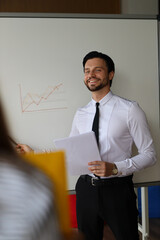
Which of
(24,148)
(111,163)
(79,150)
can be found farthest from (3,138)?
(24,148)

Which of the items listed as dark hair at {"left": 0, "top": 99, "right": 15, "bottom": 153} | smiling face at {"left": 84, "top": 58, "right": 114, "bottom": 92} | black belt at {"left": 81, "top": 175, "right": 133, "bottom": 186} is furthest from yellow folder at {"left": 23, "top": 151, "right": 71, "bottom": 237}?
smiling face at {"left": 84, "top": 58, "right": 114, "bottom": 92}

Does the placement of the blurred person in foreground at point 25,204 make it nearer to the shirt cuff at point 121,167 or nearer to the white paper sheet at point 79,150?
the white paper sheet at point 79,150

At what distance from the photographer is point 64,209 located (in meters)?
0.61

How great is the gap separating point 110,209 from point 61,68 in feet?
3.21

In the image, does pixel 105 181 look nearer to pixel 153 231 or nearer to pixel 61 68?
pixel 61 68

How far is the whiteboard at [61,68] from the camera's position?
6.17ft

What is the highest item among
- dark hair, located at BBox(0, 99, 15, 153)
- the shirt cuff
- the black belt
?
dark hair, located at BBox(0, 99, 15, 153)

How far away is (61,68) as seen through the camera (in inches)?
76.7

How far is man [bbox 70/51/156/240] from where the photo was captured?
166cm

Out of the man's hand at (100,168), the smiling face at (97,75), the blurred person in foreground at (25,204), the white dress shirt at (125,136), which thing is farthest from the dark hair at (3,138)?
the smiling face at (97,75)

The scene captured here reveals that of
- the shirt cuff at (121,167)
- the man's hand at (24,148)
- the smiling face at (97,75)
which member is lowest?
the shirt cuff at (121,167)

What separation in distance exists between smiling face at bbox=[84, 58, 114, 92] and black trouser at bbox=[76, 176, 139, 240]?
1.92 ft

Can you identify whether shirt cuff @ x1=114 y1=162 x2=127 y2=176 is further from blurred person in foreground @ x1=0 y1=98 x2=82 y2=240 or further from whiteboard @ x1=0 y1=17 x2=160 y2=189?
blurred person in foreground @ x1=0 y1=98 x2=82 y2=240

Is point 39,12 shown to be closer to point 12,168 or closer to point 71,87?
point 71,87
